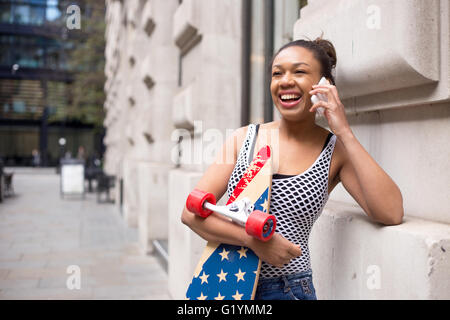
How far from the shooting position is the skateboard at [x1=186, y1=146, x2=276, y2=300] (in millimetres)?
1744

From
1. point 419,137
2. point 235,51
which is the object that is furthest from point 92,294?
point 419,137

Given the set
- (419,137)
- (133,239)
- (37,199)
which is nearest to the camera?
(419,137)

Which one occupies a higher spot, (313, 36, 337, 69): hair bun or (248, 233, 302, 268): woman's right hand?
(313, 36, 337, 69): hair bun

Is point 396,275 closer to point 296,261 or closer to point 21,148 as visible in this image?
point 296,261

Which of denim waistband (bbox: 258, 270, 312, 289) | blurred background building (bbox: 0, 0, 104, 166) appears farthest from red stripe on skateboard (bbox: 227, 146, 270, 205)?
blurred background building (bbox: 0, 0, 104, 166)

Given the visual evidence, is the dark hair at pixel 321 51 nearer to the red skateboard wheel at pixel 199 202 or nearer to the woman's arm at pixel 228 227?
the woman's arm at pixel 228 227

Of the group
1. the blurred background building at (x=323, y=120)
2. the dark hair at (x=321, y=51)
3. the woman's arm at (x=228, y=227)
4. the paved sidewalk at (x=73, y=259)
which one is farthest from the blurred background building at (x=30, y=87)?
the dark hair at (x=321, y=51)

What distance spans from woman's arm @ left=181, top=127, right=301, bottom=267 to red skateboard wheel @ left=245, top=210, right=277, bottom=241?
3.0 inches

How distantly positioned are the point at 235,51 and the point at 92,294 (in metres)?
3.17

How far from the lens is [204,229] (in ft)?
6.04

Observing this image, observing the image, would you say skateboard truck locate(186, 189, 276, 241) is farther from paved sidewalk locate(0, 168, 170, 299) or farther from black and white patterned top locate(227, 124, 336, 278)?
paved sidewalk locate(0, 168, 170, 299)

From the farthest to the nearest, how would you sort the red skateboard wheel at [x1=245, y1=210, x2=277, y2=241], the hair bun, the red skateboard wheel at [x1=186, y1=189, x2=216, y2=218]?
the hair bun → the red skateboard wheel at [x1=186, y1=189, x2=216, y2=218] → the red skateboard wheel at [x1=245, y1=210, x2=277, y2=241]

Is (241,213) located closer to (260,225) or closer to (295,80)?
(260,225)

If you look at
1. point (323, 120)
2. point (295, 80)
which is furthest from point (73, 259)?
point (295, 80)
